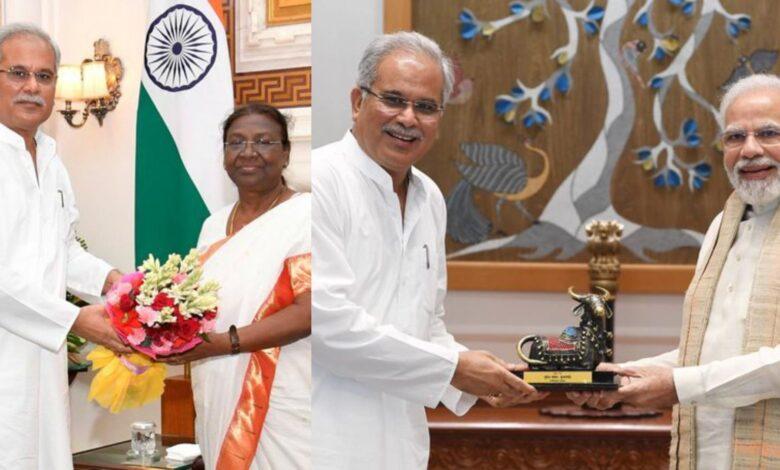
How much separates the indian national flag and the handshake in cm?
37

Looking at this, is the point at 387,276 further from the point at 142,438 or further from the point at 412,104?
the point at 142,438

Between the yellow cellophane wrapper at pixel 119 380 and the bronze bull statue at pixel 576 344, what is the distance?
1.66ft

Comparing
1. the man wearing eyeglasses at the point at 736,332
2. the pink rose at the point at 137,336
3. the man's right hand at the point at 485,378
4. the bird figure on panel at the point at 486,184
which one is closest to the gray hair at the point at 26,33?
the pink rose at the point at 137,336

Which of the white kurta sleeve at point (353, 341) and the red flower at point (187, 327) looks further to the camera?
the white kurta sleeve at point (353, 341)

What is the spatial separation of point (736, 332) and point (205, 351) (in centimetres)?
84

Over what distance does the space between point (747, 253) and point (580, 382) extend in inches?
14.9

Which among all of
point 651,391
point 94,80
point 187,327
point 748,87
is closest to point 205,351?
point 187,327

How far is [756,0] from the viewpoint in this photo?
5.78 feet

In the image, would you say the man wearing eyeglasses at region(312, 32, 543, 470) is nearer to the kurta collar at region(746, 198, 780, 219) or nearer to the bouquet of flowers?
the bouquet of flowers

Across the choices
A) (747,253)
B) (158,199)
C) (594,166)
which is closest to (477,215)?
(594,166)

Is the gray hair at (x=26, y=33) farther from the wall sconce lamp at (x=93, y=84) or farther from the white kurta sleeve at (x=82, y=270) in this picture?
the white kurta sleeve at (x=82, y=270)

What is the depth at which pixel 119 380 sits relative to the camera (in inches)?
29.7

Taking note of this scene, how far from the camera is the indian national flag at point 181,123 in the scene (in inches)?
31.3

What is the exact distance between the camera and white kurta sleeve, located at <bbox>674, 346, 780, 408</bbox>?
1.23 meters
